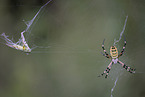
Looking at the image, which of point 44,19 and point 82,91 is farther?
point 82,91

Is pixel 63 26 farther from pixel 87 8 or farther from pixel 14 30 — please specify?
pixel 14 30

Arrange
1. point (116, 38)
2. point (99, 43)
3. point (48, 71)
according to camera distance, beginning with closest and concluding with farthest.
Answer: point (116, 38), point (99, 43), point (48, 71)

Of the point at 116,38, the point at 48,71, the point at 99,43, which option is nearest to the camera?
the point at 116,38

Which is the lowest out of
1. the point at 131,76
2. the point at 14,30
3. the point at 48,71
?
the point at 131,76

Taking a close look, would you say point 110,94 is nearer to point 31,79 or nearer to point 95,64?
point 95,64

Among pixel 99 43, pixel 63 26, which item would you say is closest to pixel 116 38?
pixel 99 43

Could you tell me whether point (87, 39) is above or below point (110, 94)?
above
